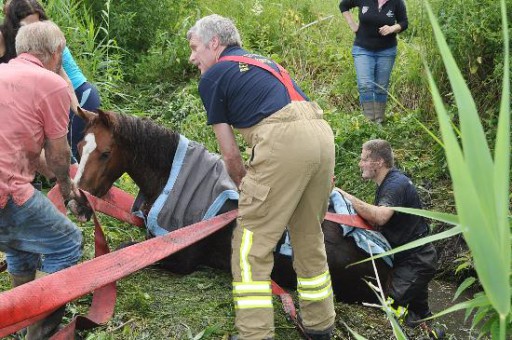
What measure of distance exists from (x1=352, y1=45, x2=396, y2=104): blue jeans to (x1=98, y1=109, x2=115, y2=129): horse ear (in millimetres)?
3859

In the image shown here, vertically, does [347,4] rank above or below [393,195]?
above

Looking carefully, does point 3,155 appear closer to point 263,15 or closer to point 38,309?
point 38,309

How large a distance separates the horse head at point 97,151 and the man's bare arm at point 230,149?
3.10 feet

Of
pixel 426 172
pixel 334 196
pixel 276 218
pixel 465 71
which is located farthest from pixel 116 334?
pixel 465 71

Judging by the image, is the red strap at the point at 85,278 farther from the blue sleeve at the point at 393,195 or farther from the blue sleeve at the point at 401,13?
the blue sleeve at the point at 401,13

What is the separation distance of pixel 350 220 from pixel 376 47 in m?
3.37

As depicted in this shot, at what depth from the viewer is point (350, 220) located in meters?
4.86

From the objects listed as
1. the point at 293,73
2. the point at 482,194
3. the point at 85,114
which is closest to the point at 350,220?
the point at 85,114

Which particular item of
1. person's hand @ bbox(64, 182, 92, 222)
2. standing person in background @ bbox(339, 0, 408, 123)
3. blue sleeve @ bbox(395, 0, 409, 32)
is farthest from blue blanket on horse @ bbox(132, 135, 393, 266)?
blue sleeve @ bbox(395, 0, 409, 32)

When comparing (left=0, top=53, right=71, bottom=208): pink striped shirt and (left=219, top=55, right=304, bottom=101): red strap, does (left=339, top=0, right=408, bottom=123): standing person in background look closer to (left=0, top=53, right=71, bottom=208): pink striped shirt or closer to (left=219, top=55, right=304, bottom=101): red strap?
(left=219, top=55, right=304, bottom=101): red strap

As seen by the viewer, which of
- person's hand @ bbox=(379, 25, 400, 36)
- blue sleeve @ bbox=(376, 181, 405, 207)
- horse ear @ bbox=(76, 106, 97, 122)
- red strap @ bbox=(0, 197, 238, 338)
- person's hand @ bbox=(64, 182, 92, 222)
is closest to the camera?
red strap @ bbox=(0, 197, 238, 338)

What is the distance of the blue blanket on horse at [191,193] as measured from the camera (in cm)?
469

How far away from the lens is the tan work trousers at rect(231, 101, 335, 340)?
12.3 feet

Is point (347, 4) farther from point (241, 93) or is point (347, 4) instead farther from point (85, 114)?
point (241, 93)
